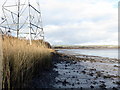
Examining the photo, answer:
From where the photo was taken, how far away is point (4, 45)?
15.0ft

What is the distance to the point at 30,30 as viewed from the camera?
45.4 feet

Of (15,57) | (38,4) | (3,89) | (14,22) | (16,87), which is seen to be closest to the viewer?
(3,89)

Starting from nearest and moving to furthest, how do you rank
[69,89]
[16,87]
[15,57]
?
1. [16,87]
2. [15,57]
3. [69,89]

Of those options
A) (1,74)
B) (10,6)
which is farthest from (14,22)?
(1,74)

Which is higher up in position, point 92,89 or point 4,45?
point 4,45

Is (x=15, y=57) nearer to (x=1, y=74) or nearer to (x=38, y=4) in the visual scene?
(x=1, y=74)

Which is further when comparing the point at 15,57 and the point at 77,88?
the point at 77,88

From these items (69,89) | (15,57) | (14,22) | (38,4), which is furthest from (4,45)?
(38,4)

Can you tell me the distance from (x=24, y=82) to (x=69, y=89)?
1.62 m

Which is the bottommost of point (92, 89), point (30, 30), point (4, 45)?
point (92, 89)

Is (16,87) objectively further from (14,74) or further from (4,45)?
(4,45)

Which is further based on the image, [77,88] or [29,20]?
[29,20]

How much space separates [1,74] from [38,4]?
1556 centimetres

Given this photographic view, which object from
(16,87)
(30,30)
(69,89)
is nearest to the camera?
(16,87)
